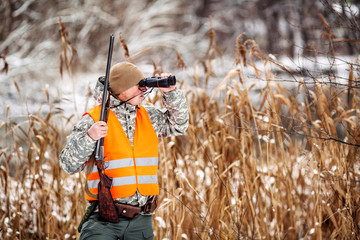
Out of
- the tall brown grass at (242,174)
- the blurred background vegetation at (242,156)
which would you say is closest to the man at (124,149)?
the blurred background vegetation at (242,156)

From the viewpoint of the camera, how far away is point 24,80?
5.75 metres

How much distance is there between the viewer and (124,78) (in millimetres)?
1196

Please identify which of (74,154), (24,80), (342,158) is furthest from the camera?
(24,80)

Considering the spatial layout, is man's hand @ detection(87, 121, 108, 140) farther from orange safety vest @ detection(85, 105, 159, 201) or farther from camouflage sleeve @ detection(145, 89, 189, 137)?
camouflage sleeve @ detection(145, 89, 189, 137)

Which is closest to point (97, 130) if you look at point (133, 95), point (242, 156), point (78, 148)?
point (78, 148)

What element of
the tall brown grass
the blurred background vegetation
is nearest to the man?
the blurred background vegetation

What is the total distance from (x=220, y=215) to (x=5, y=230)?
1.04 meters

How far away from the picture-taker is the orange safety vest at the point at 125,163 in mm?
1151

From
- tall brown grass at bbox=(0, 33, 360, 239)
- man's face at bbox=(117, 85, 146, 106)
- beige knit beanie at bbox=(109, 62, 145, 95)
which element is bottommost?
tall brown grass at bbox=(0, 33, 360, 239)

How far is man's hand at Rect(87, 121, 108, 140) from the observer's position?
1.07m

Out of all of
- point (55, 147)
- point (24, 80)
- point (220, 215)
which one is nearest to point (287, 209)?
point (220, 215)

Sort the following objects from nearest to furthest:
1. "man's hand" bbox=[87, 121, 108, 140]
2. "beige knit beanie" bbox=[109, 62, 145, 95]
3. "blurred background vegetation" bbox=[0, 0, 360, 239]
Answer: "man's hand" bbox=[87, 121, 108, 140] → "beige knit beanie" bbox=[109, 62, 145, 95] → "blurred background vegetation" bbox=[0, 0, 360, 239]

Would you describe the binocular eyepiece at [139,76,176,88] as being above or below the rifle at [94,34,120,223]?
above

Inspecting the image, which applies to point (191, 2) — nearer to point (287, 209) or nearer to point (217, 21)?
point (217, 21)
